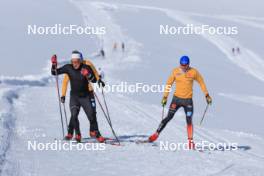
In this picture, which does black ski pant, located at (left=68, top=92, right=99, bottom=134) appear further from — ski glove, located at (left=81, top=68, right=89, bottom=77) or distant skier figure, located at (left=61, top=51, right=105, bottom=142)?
ski glove, located at (left=81, top=68, right=89, bottom=77)

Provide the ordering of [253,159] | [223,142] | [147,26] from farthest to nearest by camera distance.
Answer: [147,26] → [223,142] → [253,159]

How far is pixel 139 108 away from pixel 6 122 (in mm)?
6133

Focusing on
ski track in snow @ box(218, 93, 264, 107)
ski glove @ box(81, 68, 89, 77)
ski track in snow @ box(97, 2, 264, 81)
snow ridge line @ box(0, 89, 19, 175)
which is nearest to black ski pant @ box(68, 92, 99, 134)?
ski glove @ box(81, 68, 89, 77)

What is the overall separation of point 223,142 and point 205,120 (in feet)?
18.4

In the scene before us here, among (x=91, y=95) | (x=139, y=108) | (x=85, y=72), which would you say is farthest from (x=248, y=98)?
(x=85, y=72)

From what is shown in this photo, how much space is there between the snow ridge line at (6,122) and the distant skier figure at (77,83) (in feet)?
3.82

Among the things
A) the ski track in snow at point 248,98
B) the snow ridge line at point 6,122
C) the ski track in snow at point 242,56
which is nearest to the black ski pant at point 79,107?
the snow ridge line at point 6,122

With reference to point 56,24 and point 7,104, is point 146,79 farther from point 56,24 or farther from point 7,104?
point 56,24

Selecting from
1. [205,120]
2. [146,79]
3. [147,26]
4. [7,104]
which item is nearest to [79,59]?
[7,104]

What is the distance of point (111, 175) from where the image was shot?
22.8 feet

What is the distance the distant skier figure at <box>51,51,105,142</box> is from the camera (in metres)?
9.28

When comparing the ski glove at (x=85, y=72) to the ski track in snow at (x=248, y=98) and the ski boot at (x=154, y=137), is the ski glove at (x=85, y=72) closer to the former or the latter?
the ski boot at (x=154, y=137)

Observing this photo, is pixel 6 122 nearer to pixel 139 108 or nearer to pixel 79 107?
pixel 79 107

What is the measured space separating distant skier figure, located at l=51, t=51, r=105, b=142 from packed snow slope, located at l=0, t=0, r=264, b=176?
0.57 m
